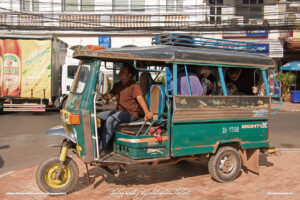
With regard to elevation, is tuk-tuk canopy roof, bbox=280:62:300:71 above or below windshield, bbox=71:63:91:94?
above

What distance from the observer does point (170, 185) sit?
5.43 metres

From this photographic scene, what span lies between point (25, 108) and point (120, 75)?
10.3m

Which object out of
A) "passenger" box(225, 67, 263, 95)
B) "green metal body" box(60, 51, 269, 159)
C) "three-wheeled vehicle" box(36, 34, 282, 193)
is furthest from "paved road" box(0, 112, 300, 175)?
"passenger" box(225, 67, 263, 95)

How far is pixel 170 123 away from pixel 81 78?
5.11 feet

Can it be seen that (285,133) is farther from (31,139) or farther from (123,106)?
(31,139)

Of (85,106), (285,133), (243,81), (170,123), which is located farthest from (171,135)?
(285,133)

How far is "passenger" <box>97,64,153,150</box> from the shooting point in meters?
5.12

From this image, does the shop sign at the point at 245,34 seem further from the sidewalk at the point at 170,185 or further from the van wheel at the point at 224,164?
the van wheel at the point at 224,164

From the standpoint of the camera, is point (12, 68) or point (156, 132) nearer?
point (156, 132)

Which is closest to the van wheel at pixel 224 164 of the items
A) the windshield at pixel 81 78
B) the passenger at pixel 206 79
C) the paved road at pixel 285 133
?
the passenger at pixel 206 79

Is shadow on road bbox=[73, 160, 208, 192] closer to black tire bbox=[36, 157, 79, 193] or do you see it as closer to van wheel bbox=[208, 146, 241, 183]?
black tire bbox=[36, 157, 79, 193]

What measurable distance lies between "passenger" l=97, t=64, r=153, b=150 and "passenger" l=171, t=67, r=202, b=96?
631mm

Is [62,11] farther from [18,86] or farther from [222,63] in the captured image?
[222,63]


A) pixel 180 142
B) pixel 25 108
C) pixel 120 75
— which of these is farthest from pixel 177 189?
pixel 25 108
